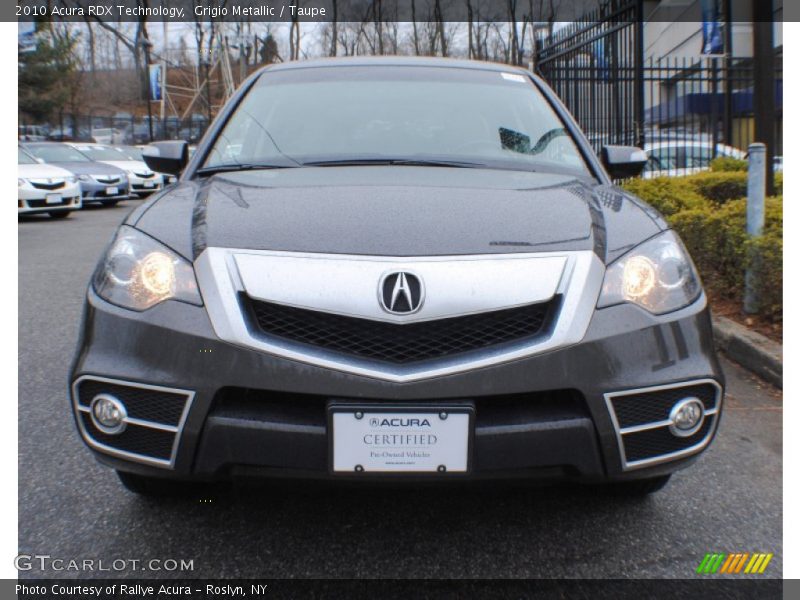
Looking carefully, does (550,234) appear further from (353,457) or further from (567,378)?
(353,457)

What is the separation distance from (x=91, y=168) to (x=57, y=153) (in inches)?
33.9

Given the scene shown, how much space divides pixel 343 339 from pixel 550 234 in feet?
2.12

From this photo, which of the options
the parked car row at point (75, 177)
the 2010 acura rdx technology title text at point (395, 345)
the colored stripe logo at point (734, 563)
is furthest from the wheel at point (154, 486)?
the parked car row at point (75, 177)

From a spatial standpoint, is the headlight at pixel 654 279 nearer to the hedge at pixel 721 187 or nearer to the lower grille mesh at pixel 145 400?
the lower grille mesh at pixel 145 400

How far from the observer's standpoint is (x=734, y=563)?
7.50 ft

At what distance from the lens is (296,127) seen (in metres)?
3.16

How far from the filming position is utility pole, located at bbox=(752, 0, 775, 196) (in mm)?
5211

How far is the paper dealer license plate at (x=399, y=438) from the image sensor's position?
189cm

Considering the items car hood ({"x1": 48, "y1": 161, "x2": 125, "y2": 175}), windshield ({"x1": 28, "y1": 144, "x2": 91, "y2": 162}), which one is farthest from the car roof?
car hood ({"x1": 48, "y1": 161, "x2": 125, "y2": 175})

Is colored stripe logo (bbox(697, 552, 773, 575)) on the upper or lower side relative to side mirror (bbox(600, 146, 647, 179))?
lower

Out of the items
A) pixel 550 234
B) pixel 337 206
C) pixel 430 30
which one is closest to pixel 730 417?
pixel 550 234

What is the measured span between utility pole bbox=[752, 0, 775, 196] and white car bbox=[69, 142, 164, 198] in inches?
666

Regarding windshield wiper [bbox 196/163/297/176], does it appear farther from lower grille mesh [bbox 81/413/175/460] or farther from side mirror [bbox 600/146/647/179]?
side mirror [bbox 600/146/647/179]

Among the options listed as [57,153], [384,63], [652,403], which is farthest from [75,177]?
[652,403]
